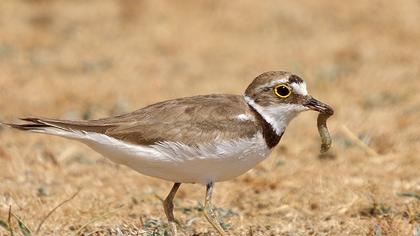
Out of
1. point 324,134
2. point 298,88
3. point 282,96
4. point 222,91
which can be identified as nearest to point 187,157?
point 282,96

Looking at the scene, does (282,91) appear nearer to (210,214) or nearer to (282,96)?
(282,96)

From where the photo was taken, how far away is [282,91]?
6.38 m

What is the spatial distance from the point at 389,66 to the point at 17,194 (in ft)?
25.1

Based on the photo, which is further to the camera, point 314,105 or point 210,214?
point 314,105

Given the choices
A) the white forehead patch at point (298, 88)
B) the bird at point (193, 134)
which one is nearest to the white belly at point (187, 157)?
the bird at point (193, 134)

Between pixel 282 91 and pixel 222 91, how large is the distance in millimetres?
6173

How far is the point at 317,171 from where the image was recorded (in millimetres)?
8969

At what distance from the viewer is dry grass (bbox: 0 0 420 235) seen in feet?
23.8

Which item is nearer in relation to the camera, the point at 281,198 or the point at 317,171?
the point at 281,198

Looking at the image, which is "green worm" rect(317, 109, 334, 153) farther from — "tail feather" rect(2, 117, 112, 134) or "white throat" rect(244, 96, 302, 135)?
"tail feather" rect(2, 117, 112, 134)

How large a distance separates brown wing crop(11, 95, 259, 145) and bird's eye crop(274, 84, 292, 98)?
0.26 metres

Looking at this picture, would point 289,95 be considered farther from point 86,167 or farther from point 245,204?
point 86,167

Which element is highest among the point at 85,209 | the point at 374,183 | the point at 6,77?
the point at 6,77

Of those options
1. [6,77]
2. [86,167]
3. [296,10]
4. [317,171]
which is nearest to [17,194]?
[86,167]
